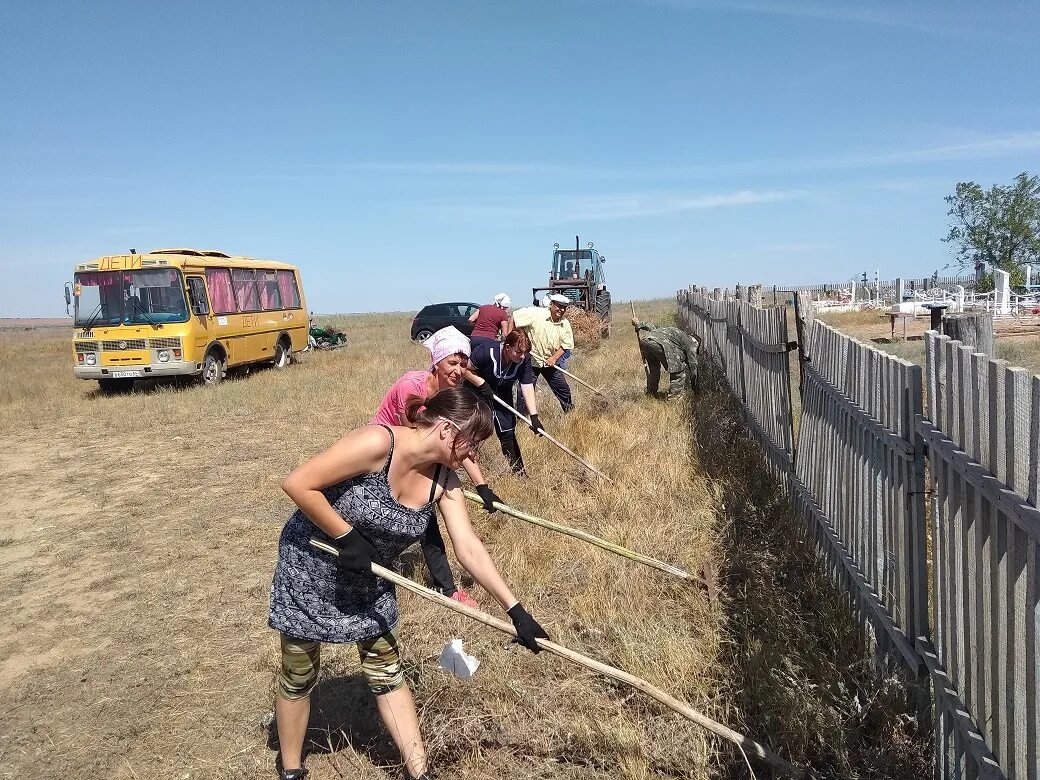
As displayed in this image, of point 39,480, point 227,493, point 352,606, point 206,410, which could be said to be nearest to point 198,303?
point 206,410

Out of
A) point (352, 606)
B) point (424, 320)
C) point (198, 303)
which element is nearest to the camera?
point (352, 606)

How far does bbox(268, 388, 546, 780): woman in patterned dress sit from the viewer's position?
8.00 ft

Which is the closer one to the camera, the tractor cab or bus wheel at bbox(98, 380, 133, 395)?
bus wheel at bbox(98, 380, 133, 395)

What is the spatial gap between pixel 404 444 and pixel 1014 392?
65.9 inches

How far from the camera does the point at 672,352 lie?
896 cm

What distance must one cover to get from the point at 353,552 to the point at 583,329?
59.8 ft

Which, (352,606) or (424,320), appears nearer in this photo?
(352,606)

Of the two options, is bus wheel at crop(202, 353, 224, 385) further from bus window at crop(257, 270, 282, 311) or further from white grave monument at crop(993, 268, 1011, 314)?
white grave monument at crop(993, 268, 1011, 314)

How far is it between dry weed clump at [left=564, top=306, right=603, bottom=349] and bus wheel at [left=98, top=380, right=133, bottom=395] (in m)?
10.3

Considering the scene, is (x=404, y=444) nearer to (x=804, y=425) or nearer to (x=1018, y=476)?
(x=1018, y=476)

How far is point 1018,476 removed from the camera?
1.74 m

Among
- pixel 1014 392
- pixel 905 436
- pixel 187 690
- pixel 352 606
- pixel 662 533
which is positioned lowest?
pixel 187 690

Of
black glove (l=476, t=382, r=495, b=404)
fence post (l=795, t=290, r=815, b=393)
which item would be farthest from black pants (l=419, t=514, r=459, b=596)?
fence post (l=795, t=290, r=815, b=393)

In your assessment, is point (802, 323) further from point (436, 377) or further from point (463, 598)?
point (463, 598)
